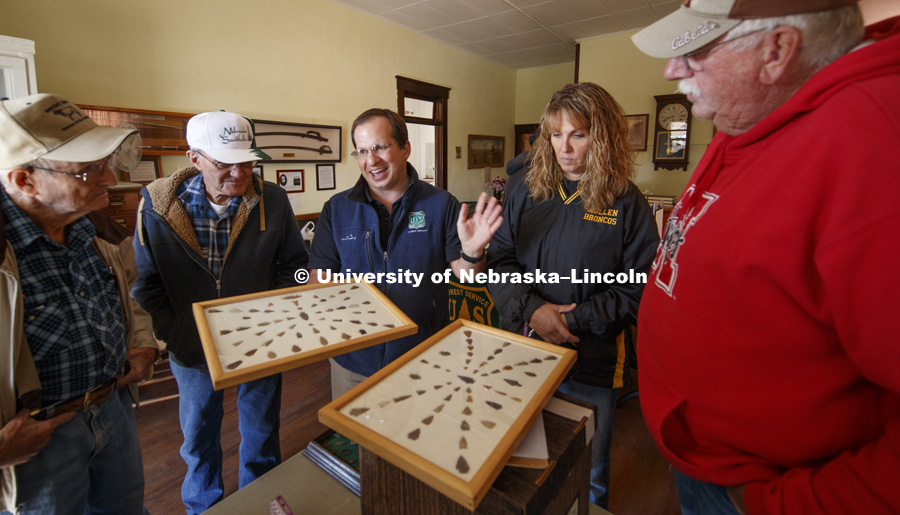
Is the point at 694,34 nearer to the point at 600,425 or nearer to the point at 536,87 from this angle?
the point at 600,425

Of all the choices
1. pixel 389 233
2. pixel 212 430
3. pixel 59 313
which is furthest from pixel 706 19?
pixel 212 430

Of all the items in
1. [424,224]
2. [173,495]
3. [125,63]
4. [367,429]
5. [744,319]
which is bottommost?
[173,495]

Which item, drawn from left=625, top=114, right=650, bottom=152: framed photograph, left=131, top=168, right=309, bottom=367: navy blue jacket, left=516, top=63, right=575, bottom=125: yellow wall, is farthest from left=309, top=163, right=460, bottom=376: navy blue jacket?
left=516, top=63, right=575, bottom=125: yellow wall

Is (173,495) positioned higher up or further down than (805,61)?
further down

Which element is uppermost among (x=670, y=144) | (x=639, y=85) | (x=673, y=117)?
(x=639, y=85)

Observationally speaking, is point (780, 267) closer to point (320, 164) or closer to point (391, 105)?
point (320, 164)

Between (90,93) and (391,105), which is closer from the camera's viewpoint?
(90,93)

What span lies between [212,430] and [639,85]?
5.59 metres

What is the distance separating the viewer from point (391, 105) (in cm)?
494

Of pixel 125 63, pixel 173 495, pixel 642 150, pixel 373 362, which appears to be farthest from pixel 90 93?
pixel 642 150

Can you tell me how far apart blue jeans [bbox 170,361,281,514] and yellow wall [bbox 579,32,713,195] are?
15.9 ft

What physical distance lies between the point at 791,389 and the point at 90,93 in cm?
372

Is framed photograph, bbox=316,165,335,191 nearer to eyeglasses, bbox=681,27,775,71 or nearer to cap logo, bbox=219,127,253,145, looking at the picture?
cap logo, bbox=219,127,253,145

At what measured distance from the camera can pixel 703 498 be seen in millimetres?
783
